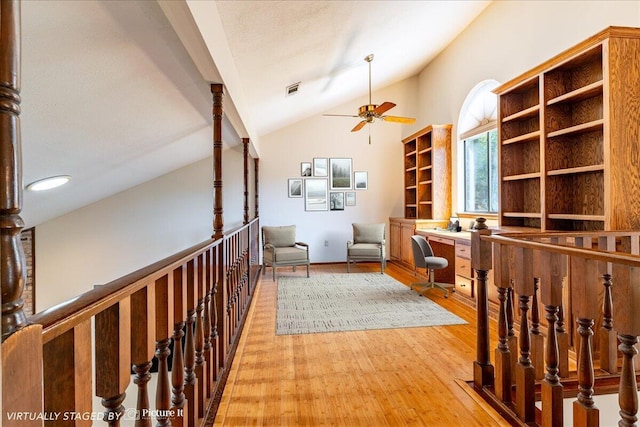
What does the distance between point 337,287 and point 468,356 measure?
2.45 m

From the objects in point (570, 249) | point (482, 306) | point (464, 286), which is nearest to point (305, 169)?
point (464, 286)

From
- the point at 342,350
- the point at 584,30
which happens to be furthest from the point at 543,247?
the point at 584,30

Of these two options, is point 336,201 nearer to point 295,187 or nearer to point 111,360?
point 295,187

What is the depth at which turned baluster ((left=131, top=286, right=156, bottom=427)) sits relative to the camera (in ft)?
3.23

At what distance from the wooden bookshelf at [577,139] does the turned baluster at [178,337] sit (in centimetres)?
288

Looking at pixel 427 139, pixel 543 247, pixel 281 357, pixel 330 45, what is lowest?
pixel 281 357

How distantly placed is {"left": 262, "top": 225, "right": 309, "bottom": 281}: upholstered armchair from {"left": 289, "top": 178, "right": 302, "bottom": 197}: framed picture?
39.2 inches

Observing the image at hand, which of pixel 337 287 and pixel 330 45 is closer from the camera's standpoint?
pixel 330 45

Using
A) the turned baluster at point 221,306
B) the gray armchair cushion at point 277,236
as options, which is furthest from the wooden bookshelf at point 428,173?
the turned baluster at point 221,306

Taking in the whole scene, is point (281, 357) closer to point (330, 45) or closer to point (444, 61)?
point (330, 45)

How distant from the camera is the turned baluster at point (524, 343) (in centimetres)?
179

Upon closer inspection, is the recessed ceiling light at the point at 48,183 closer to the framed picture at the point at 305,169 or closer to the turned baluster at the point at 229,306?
the turned baluster at the point at 229,306

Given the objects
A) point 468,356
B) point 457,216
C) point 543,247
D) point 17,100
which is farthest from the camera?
point 457,216

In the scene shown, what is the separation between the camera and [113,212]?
5.98 metres
